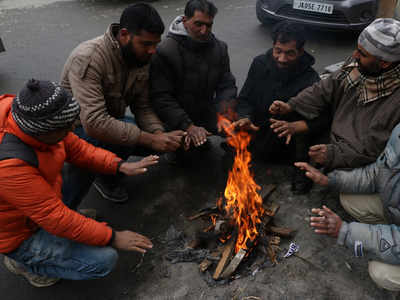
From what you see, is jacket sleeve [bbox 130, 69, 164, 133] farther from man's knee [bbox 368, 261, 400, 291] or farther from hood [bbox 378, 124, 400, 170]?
man's knee [bbox 368, 261, 400, 291]

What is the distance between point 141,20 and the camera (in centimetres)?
331

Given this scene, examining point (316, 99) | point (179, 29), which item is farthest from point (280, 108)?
point (179, 29)

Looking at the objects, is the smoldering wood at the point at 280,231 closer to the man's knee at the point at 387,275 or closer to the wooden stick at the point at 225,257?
the wooden stick at the point at 225,257

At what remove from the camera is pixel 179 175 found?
178 inches

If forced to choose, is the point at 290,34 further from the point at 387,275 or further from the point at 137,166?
the point at 387,275

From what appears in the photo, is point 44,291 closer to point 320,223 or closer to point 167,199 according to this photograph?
point 167,199

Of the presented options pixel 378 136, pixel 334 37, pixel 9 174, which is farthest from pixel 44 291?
pixel 334 37

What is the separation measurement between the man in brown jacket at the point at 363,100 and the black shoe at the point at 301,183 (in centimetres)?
51

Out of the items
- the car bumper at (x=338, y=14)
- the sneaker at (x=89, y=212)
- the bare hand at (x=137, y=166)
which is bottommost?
the sneaker at (x=89, y=212)

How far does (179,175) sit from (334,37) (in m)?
6.29

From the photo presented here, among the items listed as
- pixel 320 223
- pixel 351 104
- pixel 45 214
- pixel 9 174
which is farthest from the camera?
pixel 351 104

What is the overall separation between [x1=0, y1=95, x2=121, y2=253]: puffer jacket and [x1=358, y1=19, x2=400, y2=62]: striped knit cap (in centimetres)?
282

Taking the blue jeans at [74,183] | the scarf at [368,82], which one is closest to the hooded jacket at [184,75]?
the blue jeans at [74,183]

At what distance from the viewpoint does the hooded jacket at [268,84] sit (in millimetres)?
4074
